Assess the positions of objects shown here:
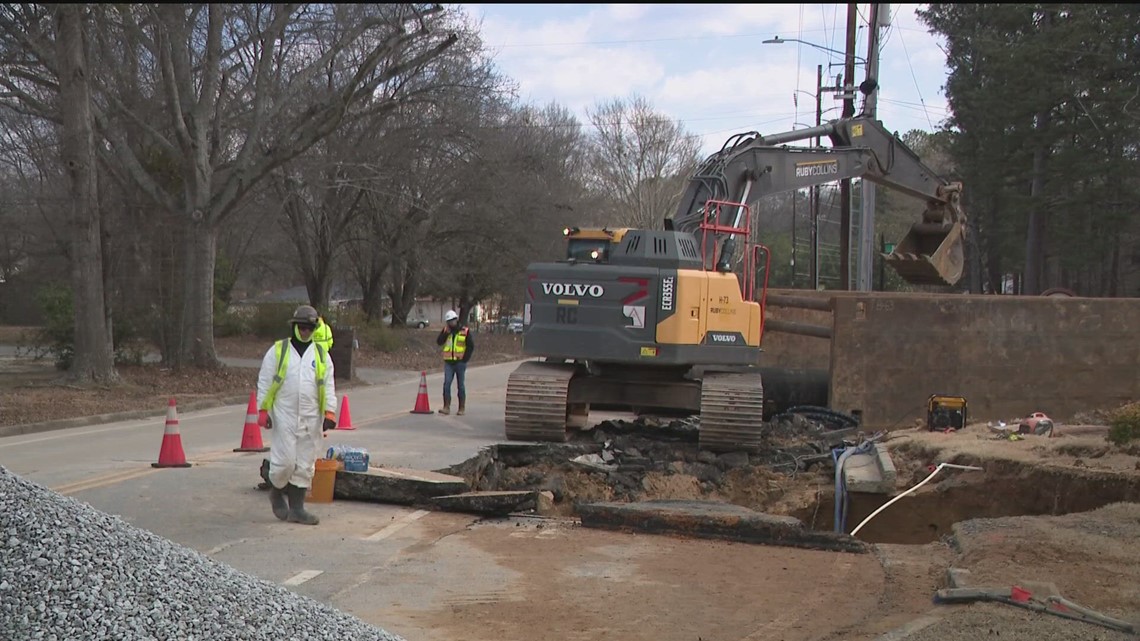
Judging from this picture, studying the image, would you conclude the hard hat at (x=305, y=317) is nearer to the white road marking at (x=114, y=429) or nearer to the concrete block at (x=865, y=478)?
the concrete block at (x=865, y=478)

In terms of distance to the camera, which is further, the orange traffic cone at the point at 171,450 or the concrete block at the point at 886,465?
the orange traffic cone at the point at 171,450

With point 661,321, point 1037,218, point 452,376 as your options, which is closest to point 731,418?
point 661,321

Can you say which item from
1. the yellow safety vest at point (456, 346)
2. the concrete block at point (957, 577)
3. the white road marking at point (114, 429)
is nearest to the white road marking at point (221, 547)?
the concrete block at point (957, 577)

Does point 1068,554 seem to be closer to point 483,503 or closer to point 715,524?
point 715,524

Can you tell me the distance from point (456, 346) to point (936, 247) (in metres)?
8.09

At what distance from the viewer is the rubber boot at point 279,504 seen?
911 centimetres

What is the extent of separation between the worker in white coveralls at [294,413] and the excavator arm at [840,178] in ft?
24.4

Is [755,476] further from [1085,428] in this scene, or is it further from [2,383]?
[2,383]

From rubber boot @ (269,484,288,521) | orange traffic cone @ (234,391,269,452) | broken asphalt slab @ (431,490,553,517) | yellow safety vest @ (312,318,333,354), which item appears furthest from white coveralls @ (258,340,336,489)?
orange traffic cone @ (234,391,269,452)

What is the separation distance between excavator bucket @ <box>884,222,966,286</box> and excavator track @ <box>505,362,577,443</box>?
6.15 m

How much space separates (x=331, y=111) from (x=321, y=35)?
379 centimetres

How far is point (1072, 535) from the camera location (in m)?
8.34

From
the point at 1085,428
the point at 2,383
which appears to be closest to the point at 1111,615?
the point at 1085,428

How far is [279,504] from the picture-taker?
9.16 meters
